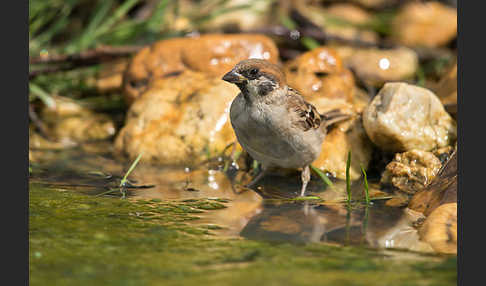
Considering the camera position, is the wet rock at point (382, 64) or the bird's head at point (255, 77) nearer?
the bird's head at point (255, 77)

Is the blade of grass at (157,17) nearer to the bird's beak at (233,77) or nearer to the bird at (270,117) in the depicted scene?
the bird at (270,117)

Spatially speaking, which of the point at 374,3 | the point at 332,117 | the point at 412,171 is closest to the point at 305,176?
the point at 332,117

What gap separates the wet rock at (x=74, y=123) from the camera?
Answer: 645 centimetres

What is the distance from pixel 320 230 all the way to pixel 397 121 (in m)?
1.83

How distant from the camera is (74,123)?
261 inches

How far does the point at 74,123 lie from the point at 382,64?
13.2 feet

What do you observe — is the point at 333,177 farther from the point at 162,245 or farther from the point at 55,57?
the point at 55,57

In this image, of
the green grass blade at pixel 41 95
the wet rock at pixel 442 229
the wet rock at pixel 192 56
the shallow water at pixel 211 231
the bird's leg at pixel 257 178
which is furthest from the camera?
the green grass blade at pixel 41 95

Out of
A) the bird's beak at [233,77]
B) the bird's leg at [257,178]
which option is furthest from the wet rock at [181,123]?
the bird's beak at [233,77]

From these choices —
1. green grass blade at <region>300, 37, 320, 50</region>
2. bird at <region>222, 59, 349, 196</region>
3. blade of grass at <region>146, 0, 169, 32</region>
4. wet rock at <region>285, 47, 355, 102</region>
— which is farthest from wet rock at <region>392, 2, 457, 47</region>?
bird at <region>222, 59, 349, 196</region>

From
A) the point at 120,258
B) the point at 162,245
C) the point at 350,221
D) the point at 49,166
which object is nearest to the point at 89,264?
the point at 120,258

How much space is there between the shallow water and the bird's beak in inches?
36.2

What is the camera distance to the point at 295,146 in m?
4.46

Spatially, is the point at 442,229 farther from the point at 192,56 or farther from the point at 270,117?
the point at 192,56
